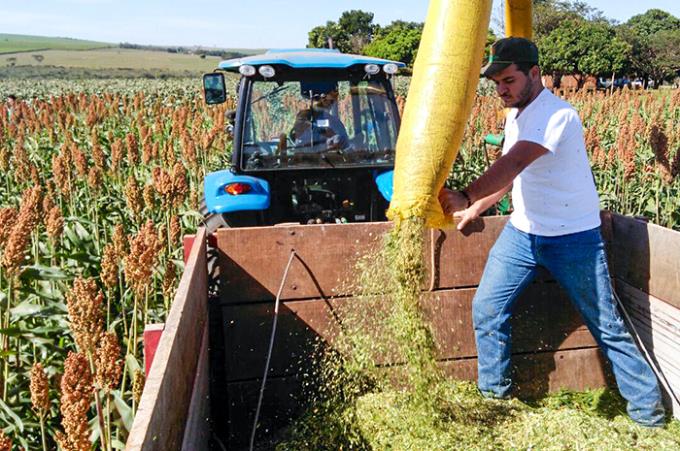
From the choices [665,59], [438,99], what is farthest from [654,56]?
[438,99]

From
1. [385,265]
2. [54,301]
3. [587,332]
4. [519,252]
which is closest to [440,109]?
[385,265]

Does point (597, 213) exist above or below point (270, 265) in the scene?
above

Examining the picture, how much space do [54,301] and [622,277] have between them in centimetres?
311

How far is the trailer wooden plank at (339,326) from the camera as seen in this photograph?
3381mm

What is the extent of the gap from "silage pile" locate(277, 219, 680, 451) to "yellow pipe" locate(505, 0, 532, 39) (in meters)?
1.48

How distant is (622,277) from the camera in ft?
12.2

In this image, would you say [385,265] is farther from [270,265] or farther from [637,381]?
[637,381]

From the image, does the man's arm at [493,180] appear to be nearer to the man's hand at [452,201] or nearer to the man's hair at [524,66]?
the man's hand at [452,201]

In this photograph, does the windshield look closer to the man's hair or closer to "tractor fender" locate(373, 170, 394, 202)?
"tractor fender" locate(373, 170, 394, 202)

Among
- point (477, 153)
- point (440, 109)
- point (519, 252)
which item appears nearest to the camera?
point (440, 109)

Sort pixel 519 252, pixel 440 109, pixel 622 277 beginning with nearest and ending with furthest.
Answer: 1. pixel 440 109
2. pixel 519 252
3. pixel 622 277

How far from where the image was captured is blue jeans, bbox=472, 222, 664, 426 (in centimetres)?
320

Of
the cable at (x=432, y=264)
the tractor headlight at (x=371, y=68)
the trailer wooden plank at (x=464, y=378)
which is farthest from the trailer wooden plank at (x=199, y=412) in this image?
the tractor headlight at (x=371, y=68)

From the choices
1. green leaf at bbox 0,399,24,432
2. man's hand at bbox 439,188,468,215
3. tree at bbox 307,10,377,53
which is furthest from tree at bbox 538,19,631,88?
green leaf at bbox 0,399,24,432
